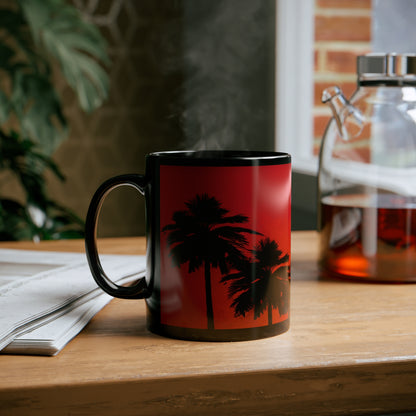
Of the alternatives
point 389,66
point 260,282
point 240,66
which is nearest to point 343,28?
point 240,66

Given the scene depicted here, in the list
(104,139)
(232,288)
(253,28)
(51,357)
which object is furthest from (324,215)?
(104,139)

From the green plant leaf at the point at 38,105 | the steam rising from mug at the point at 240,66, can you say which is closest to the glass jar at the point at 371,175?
the steam rising from mug at the point at 240,66

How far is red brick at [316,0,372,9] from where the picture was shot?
1.67 m

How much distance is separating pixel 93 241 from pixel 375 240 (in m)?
0.31

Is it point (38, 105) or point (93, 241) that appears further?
point (38, 105)

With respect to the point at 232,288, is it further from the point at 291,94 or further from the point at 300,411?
the point at 291,94

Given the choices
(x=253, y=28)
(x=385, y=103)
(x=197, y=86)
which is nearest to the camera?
(x=385, y=103)

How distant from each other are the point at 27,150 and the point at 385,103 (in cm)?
89

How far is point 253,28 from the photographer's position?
206 cm

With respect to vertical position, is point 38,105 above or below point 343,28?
below

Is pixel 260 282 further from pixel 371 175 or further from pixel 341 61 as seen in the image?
pixel 341 61

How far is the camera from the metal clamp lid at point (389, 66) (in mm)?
653

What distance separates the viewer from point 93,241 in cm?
49

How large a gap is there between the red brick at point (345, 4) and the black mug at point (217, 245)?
135 centimetres
